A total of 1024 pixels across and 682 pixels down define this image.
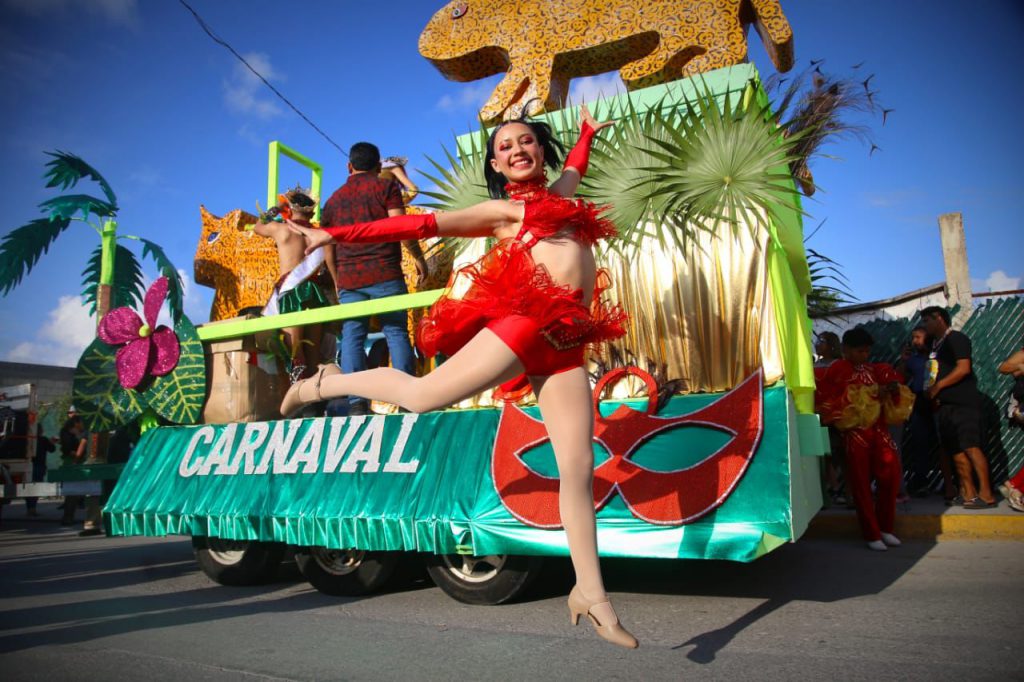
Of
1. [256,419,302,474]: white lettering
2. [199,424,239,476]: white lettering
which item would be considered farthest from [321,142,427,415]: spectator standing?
[199,424,239,476]: white lettering

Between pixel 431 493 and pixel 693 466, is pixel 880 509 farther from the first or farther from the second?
pixel 431 493

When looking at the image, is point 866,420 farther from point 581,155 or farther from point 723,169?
point 581,155

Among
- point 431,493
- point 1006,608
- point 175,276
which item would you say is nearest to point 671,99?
point 431,493

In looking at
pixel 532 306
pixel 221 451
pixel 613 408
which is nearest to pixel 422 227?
pixel 532 306

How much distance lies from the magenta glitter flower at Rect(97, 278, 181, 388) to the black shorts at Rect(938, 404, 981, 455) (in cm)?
613

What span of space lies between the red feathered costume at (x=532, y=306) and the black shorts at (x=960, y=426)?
15.5 feet

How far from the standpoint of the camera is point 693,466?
3.07 metres

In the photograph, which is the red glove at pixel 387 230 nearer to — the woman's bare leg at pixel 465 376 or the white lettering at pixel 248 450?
the woman's bare leg at pixel 465 376

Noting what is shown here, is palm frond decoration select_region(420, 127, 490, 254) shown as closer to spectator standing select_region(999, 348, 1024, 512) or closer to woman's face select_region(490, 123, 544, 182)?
woman's face select_region(490, 123, 544, 182)

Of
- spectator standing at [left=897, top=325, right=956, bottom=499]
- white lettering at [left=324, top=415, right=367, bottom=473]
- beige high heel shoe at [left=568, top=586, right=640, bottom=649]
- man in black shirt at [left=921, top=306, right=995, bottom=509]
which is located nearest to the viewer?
A: beige high heel shoe at [left=568, top=586, right=640, bottom=649]

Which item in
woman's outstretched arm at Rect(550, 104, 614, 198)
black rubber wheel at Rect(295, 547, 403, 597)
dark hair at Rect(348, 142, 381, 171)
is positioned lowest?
black rubber wheel at Rect(295, 547, 403, 597)

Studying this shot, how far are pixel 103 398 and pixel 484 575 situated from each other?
3.05m

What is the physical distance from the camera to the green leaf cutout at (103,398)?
4750 mm

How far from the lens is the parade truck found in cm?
305
